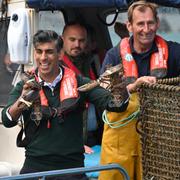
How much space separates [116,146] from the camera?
Result: 13.7ft

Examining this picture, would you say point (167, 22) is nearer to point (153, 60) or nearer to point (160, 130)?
point (153, 60)

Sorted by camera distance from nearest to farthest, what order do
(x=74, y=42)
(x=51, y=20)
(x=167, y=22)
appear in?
(x=74, y=42), (x=51, y=20), (x=167, y=22)

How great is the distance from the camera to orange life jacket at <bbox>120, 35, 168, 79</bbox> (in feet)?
14.1

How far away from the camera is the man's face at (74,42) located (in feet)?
18.1

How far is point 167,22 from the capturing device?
23.1 ft

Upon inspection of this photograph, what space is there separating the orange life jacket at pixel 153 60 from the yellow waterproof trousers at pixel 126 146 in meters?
0.26

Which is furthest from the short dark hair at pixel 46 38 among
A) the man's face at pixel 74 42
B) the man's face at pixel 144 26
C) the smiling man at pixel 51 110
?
the man's face at pixel 74 42

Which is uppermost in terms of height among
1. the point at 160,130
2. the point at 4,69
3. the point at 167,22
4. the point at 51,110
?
the point at 167,22

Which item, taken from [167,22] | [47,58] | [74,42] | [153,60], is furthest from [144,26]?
[167,22]

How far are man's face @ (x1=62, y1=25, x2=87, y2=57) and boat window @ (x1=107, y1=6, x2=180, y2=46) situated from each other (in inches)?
36.1

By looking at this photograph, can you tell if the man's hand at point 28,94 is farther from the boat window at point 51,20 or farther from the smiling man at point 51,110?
the boat window at point 51,20

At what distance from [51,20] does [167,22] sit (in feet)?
5.75

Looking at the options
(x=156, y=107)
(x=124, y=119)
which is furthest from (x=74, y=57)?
(x=156, y=107)

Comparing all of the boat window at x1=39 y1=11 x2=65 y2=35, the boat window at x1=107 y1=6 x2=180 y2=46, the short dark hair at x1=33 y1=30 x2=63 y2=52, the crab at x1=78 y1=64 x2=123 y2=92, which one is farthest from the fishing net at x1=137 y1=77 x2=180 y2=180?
the boat window at x1=107 y1=6 x2=180 y2=46
